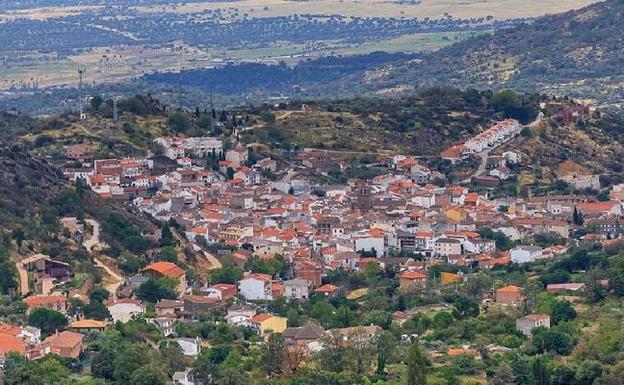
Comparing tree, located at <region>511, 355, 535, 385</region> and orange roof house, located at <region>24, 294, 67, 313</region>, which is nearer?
tree, located at <region>511, 355, 535, 385</region>

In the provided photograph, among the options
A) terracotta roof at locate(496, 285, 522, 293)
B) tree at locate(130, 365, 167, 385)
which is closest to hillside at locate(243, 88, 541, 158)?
terracotta roof at locate(496, 285, 522, 293)

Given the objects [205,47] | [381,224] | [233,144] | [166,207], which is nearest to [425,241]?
[381,224]

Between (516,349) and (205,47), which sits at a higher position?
(516,349)

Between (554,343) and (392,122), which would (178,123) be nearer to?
(392,122)

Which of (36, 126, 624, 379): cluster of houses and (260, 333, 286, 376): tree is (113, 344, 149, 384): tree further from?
(36, 126, 624, 379): cluster of houses

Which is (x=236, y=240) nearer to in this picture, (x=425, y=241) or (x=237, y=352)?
(x=425, y=241)

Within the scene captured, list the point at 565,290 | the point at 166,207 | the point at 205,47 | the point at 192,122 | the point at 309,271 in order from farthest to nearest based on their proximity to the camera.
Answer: the point at 205,47
the point at 192,122
the point at 166,207
the point at 309,271
the point at 565,290

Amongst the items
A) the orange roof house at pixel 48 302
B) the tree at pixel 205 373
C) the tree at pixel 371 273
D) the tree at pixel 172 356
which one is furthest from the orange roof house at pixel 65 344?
the tree at pixel 371 273

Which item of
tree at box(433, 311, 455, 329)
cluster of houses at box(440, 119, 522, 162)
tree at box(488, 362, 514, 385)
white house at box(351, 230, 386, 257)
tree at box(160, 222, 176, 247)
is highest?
tree at box(488, 362, 514, 385)
